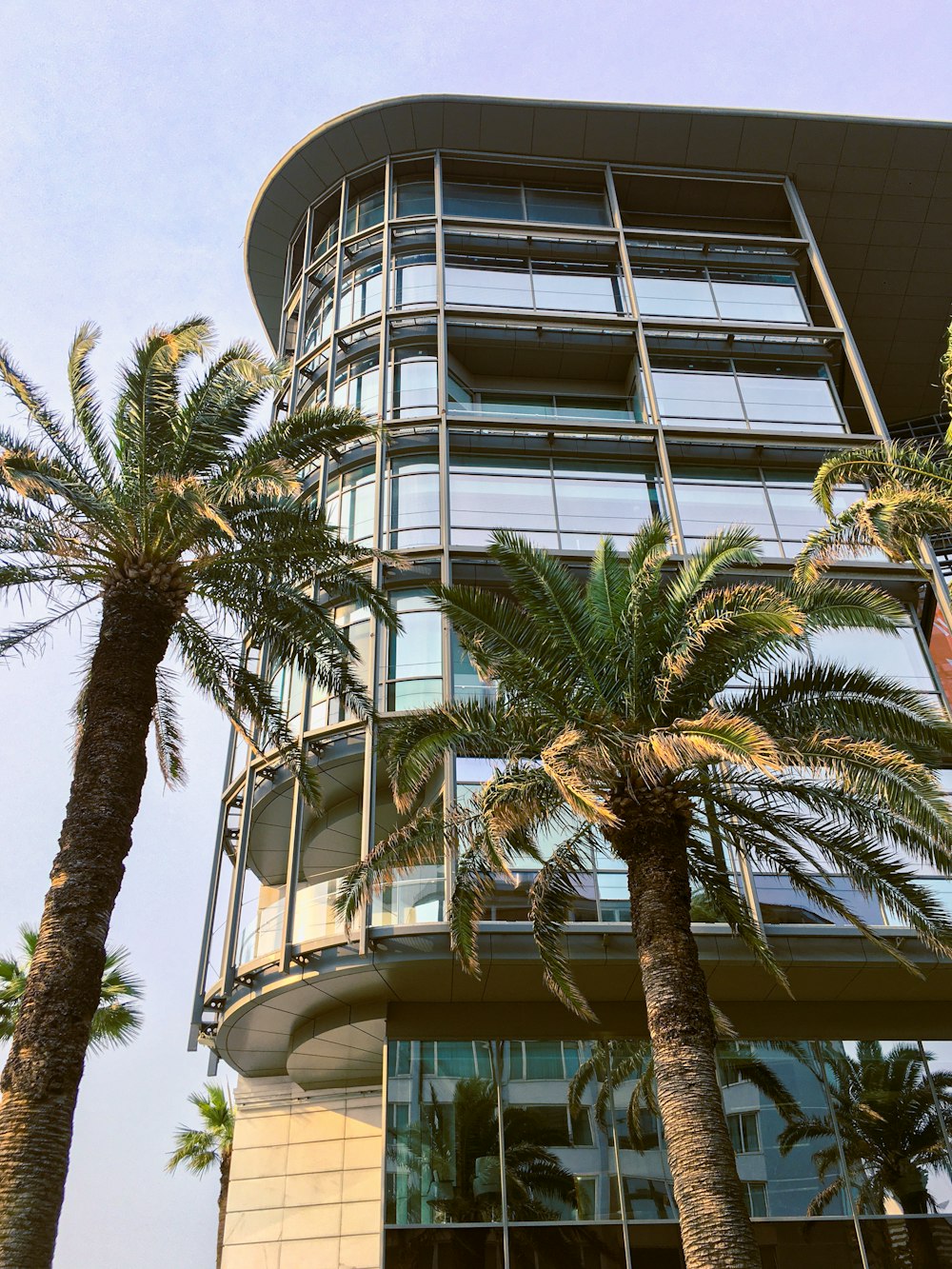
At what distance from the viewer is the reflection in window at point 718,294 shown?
25812 millimetres

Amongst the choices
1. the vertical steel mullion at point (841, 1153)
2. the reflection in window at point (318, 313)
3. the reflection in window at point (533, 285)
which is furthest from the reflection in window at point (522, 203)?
the vertical steel mullion at point (841, 1153)

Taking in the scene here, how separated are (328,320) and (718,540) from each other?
14.9 m

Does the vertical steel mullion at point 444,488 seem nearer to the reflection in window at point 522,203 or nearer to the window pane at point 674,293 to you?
the reflection in window at point 522,203

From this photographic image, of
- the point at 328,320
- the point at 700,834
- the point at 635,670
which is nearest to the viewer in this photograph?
the point at 635,670

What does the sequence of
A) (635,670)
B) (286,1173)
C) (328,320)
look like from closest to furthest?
(635,670) → (286,1173) → (328,320)

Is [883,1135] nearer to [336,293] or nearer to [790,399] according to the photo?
[790,399]

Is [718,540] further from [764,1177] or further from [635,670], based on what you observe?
[764,1177]

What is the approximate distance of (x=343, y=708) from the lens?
62.2ft

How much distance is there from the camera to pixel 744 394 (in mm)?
24531

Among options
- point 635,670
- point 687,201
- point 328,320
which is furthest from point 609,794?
point 687,201

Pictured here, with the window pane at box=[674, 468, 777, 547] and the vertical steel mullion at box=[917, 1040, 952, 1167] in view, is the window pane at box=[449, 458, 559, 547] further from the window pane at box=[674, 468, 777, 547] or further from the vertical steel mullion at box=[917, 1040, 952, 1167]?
the vertical steel mullion at box=[917, 1040, 952, 1167]

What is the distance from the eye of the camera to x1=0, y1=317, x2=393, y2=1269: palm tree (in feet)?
35.3

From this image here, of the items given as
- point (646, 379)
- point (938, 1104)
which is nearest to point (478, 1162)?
point (938, 1104)

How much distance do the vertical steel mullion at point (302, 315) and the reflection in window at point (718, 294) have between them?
8172mm
